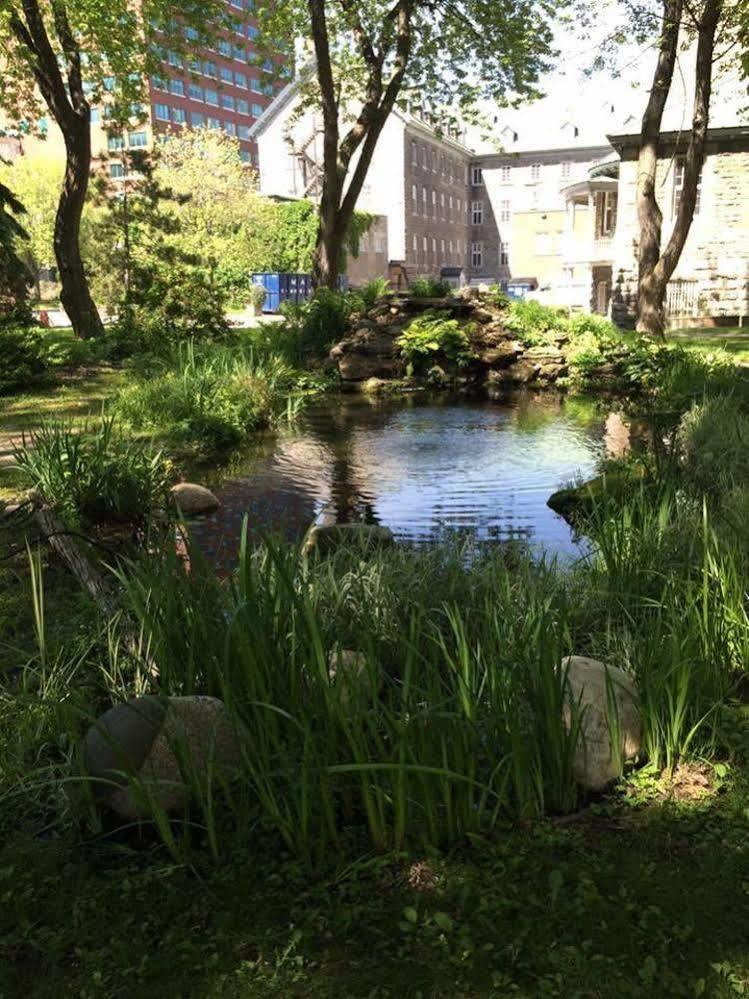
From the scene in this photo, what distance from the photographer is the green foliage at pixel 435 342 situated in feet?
53.3

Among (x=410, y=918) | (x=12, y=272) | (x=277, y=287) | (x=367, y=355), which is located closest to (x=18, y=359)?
(x=12, y=272)

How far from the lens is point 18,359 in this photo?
41.0 ft

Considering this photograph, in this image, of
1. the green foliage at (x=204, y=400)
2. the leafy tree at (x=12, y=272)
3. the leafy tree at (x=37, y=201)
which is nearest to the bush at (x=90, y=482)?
the green foliage at (x=204, y=400)

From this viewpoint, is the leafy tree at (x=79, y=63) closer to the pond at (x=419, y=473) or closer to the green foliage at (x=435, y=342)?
the green foliage at (x=435, y=342)

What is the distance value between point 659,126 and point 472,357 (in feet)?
19.0

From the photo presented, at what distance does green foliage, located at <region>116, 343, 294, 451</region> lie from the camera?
9.69 metres

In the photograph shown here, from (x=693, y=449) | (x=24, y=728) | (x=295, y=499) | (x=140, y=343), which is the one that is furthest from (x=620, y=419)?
(x=24, y=728)

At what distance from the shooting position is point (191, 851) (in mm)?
2711

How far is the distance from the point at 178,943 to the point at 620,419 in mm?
11034

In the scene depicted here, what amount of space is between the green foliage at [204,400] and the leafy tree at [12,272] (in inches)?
94.1

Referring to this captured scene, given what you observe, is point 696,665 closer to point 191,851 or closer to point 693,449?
point 191,851

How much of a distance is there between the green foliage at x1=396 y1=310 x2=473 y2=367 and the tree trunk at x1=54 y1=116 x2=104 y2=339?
5.86 metres

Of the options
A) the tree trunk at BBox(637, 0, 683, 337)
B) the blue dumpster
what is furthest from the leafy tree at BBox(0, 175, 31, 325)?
the blue dumpster

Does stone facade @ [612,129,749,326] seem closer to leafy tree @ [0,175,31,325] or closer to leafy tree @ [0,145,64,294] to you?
leafy tree @ [0,175,31,325]
